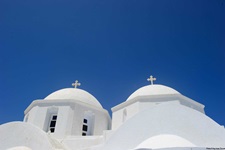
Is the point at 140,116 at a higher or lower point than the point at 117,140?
higher

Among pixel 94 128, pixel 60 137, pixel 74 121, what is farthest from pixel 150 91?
pixel 60 137

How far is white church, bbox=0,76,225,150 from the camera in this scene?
27.9 feet

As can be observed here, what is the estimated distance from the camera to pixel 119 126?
9281 millimetres

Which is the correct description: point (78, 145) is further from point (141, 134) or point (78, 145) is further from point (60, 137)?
point (141, 134)

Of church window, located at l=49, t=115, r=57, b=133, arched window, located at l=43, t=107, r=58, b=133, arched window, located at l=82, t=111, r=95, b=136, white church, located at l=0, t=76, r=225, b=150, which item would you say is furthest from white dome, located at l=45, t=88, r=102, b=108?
church window, located at l=49, t=115, r=57, b=133

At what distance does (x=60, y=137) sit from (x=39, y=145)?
9.67 ft

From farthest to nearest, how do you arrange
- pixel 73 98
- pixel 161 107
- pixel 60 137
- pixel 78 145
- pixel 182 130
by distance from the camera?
pixel 73 98 → pixel 60 137 → pixel 78 145 → pixel 161 107 → pixel 182 130

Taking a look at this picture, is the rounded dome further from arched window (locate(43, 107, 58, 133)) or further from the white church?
arched window (locate(43, 107, 58, 133))

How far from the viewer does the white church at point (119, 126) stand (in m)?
8.52

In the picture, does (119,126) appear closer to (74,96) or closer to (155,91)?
(155,91)

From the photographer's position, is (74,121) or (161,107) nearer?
(161,107)

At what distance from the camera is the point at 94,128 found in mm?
13383

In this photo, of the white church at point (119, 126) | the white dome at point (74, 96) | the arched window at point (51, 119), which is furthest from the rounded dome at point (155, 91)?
the arched window at point (51, 119)

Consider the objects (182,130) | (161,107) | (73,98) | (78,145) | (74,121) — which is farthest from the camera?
(73,98)
